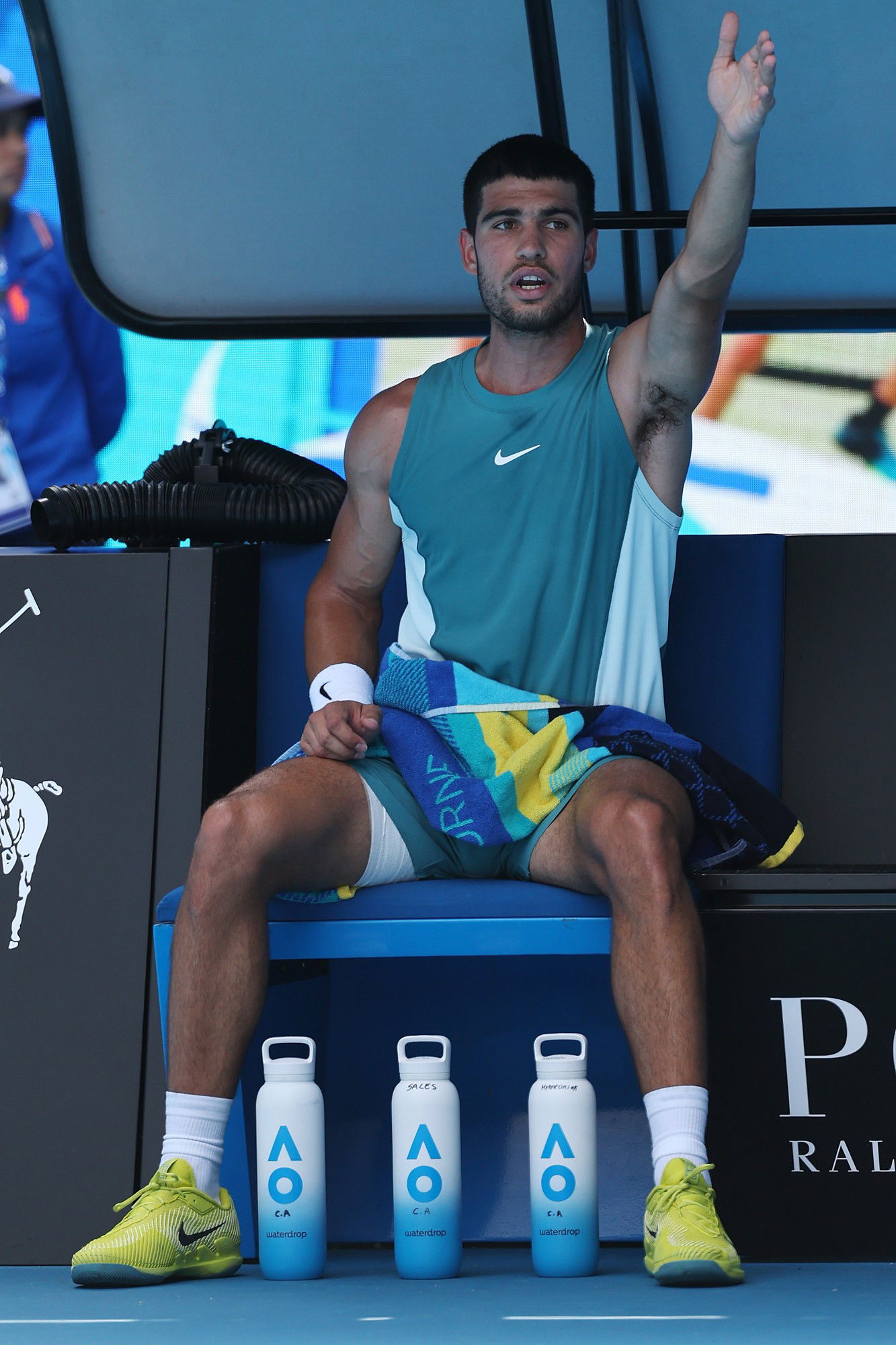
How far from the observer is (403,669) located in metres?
2.49

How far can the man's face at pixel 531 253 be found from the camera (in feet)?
8.41

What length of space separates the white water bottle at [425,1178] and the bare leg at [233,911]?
215mm

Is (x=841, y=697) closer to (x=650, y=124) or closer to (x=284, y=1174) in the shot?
(x=650, y=124)

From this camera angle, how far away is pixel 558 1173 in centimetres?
200

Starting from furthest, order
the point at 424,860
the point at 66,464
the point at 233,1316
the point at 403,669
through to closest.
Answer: the point at 66,464 < the point at 403,669 < the point at 424,860 < the point at 233,1316

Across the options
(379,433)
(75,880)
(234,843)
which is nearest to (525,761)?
(234,843)

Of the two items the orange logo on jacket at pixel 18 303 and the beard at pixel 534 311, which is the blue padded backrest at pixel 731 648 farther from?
the orange logo on jacket at pixel 18 303

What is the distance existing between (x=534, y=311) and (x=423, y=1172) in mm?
1274

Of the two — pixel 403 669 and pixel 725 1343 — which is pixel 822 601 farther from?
pixel 725 1343

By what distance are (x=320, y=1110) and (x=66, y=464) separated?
3433mm

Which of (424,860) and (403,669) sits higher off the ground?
(403,669)

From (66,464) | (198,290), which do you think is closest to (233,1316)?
(198,290)

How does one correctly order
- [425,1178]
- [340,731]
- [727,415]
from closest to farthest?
[425,1178] → [340,731] → [727,415]

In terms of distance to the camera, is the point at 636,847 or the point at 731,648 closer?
the point at 636,847
